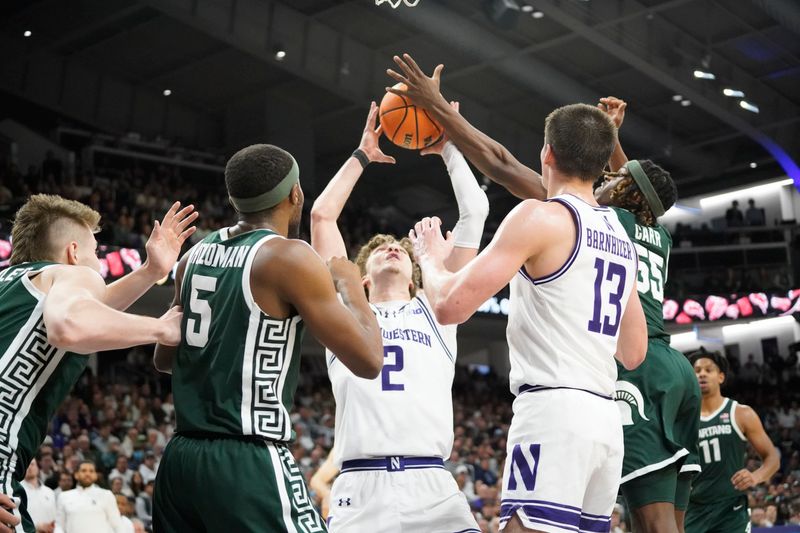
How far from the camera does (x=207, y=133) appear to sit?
28.4 meters

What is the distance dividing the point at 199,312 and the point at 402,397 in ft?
5.23

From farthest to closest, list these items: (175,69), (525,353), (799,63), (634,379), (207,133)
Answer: (207,133), (175,69), (799,63), (634,379), (525,353)

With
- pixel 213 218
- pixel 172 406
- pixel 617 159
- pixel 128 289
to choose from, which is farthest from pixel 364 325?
pixel 213 218

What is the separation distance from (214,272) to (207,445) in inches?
24.3

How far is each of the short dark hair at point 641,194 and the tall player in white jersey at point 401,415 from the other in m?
0.70

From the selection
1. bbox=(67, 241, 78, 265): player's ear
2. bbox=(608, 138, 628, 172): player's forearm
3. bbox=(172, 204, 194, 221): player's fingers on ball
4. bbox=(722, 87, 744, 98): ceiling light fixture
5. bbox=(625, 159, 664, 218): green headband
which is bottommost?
bbox=(67, 241, 78, 265): player's ear

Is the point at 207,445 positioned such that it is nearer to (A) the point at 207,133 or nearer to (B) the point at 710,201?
(A) the point at 207,133

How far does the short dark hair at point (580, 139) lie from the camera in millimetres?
3959

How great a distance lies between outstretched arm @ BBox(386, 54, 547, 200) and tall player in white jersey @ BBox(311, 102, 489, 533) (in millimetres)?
108

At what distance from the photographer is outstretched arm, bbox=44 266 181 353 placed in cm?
339

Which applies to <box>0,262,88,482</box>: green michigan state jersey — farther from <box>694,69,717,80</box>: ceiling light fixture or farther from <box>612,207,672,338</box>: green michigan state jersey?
<box>694,69,717,80</box>: ceiling light fixture

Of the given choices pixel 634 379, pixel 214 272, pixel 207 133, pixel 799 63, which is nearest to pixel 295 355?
pixel 214 272

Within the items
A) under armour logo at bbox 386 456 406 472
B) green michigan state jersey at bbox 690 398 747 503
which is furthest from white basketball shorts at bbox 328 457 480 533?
green michigan state jersey at bbox 690 398 747 503

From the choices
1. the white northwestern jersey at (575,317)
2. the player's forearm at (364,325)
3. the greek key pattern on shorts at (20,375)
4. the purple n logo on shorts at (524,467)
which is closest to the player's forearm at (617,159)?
the white northwestern jersey at (575,317)
